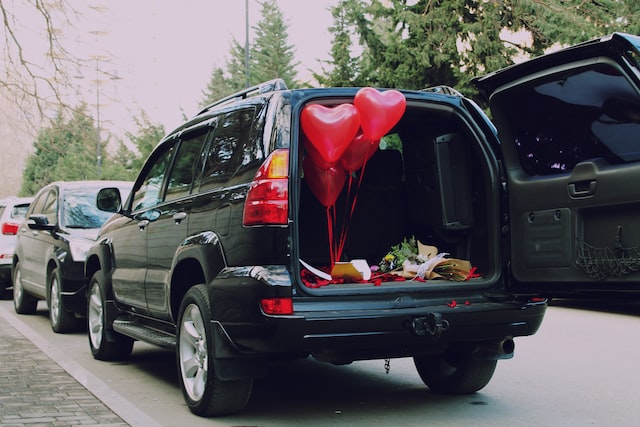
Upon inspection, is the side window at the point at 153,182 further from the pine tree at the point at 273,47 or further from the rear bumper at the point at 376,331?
the pine tree at the point at 273,47

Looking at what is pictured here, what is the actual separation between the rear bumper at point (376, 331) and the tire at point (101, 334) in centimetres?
303

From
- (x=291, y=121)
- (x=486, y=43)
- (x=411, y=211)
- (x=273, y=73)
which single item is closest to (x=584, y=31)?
(x=486, y=43)

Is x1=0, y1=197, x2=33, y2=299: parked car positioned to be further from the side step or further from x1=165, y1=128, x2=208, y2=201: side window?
x1=165, y1=128, x2=208, y2=201: side window

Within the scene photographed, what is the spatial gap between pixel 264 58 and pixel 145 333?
45964mm

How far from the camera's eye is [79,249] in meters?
10.1

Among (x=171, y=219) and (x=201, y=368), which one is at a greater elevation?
(x=171, y=219)

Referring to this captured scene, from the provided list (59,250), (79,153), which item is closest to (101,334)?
(59,250)

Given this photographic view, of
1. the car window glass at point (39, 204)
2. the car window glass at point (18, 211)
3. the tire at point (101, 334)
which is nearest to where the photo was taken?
the tire at point (101, 334)

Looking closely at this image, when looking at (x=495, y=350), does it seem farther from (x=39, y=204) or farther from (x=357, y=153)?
(x=39, y=204)

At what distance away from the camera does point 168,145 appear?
711cm

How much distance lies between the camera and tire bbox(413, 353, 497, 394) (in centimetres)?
643

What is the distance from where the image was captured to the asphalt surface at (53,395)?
18.2 ft

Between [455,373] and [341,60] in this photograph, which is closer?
[455,373]

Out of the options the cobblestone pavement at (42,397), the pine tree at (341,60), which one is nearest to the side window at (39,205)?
the cobblestone pavement at (42,397)
